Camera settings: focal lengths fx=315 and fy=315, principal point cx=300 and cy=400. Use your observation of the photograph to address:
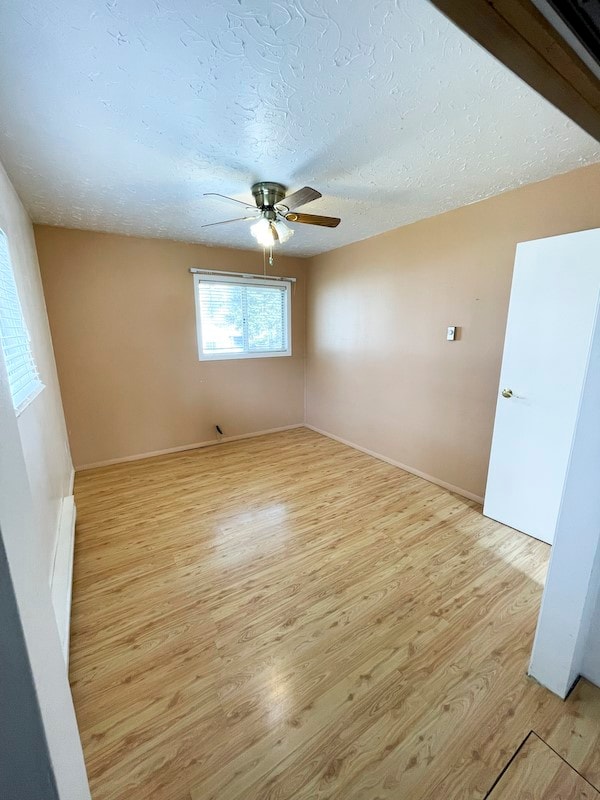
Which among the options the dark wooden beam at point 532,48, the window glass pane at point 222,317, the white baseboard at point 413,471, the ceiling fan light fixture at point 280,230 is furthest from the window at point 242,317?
the dark wooden beam at point 532,48

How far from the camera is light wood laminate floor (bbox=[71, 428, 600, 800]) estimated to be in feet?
3.45

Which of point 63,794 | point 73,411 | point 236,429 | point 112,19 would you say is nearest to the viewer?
point 63,794

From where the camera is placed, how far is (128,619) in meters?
1.59

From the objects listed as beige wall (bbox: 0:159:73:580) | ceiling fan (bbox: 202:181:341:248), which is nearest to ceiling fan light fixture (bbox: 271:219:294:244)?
ceiling fan (bbox: 202:181:341:248)

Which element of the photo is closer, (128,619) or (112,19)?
(112,19)

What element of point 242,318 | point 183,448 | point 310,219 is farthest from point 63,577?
point 242,318

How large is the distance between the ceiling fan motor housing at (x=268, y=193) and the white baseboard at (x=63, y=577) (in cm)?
236

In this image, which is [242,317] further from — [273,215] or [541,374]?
[541,374]

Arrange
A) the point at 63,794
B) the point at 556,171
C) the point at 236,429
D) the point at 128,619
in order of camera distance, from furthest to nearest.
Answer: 1. the point at 236,429
2. the point at 556,171
3. the point at 128,619
4. the point at 63,794

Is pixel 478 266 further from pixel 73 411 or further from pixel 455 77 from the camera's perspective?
pixel 73 411

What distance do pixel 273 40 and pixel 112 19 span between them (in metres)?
0.49

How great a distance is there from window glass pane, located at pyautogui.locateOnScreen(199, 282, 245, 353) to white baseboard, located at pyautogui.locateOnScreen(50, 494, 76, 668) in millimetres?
2290

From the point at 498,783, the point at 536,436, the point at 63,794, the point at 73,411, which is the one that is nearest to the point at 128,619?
the point at 63,794

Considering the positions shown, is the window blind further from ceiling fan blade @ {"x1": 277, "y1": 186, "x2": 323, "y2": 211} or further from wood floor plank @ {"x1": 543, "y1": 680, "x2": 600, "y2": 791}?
wood floor plank @ {"x1": 543, "y1": 680, "x2": 600, "y2": 791}
